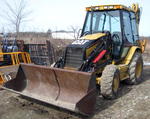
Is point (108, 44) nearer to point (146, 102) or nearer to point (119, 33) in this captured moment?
point (119, 33)

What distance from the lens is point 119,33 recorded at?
6074 mm

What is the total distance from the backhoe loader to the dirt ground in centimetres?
22

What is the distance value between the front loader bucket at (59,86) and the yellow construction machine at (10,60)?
1209mm

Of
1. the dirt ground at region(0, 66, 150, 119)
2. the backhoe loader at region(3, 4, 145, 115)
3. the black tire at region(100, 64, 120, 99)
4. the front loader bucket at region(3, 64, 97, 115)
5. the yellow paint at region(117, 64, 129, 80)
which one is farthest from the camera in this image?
the yellow paint at region(117, 64, 129, 80)

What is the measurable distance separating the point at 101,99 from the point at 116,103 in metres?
0.42

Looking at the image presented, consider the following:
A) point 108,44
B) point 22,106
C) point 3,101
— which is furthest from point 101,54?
point 3,101

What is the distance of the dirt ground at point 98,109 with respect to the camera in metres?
4.28

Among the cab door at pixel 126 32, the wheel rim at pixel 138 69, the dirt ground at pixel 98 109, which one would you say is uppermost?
the cab door at pixel 126 32

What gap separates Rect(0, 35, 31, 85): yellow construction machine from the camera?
6734mm

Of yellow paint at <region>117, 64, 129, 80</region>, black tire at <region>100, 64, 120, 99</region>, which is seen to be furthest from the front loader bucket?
yellow paint at <region>117, 64, 129, 80</region>

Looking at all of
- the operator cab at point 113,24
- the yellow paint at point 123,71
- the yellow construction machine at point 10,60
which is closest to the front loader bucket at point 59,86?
the yellow construction machine at point 10,60

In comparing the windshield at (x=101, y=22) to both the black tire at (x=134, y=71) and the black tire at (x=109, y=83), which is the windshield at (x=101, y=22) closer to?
the black tire at (x=134, y=71)

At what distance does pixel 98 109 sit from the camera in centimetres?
461

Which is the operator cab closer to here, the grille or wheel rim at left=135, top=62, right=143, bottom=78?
wheel rim at left=135, top=62, right=143, bottom=78
